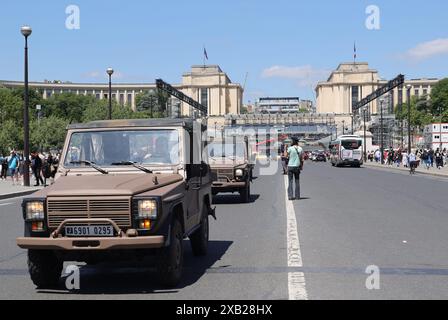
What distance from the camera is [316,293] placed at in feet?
23.7

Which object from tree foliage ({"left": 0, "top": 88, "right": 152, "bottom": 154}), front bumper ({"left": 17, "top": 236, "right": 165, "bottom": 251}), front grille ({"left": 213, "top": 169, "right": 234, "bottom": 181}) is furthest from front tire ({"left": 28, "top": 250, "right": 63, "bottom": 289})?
tree foliage ({"left": 0, "top": 88, "right": 152, "bottom": 154})

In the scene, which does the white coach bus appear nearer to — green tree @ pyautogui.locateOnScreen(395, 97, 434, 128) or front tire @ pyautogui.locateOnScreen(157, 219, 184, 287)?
front tire @ pyautogui.locateOnScreen(157, 219, 184, 287)

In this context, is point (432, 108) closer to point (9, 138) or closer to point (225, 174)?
point (9, 138)

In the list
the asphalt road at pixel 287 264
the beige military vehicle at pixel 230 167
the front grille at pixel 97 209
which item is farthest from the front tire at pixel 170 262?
the beige military vehicle at pixel 230 167

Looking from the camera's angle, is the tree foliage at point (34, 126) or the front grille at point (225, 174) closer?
the front grille at point (225, 174)

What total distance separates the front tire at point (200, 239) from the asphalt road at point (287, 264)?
150 mm

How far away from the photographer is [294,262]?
9.38 m

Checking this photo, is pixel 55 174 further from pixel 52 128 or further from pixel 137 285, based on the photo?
pixel 52 128

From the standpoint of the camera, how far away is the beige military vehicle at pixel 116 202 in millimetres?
7164

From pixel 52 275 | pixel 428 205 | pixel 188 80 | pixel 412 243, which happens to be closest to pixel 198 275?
pixel 52 275

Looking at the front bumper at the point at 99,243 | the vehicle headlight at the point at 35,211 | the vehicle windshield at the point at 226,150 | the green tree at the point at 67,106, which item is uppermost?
the green tree at the point at 67,106

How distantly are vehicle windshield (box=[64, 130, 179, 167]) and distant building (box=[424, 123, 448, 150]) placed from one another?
50.8 metres

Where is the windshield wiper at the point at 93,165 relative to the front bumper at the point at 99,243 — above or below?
above

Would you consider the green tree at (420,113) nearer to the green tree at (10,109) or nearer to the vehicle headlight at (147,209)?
the green tree at (10,109)
